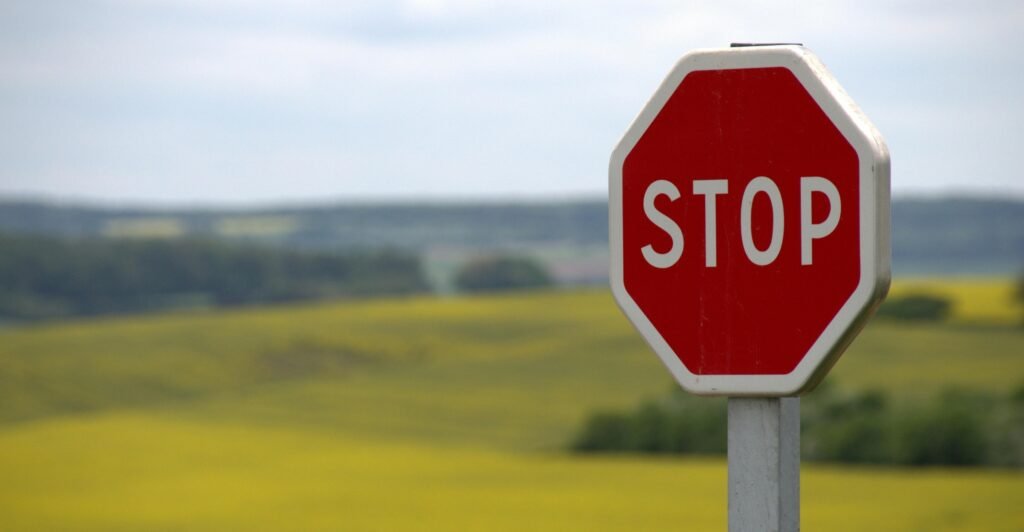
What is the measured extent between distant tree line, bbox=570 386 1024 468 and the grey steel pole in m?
24.3

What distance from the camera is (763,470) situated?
221 cm

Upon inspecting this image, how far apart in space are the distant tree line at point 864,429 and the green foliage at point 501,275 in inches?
1235

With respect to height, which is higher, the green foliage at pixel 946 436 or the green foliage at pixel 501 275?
the green foliage at pixel 946 436

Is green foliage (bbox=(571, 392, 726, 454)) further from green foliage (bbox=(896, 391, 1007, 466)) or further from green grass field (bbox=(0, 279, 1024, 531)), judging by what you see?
green foliage (bbox=(896, 391, 1007, 466))

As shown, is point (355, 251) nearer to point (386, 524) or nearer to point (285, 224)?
point (285, 224)

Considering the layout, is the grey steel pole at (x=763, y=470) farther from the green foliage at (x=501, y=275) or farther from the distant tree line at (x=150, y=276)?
the green foliage at (x=501, y=275)

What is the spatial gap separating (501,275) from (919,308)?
20.5 m

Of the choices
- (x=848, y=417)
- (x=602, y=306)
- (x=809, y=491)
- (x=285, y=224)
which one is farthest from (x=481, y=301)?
(x=809, y=491)

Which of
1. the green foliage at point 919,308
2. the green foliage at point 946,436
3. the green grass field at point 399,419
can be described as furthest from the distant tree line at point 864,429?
the green foliage at point 919,308

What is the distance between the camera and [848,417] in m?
31.2

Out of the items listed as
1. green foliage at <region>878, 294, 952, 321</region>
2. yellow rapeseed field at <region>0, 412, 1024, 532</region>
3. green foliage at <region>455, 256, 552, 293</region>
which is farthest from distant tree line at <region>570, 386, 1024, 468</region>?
green foliage at <region>455, 256, 552, 293</region>

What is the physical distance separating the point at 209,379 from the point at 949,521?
92.0ft

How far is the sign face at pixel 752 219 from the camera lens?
87.9 inches

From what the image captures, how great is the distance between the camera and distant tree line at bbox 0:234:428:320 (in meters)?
56.0
